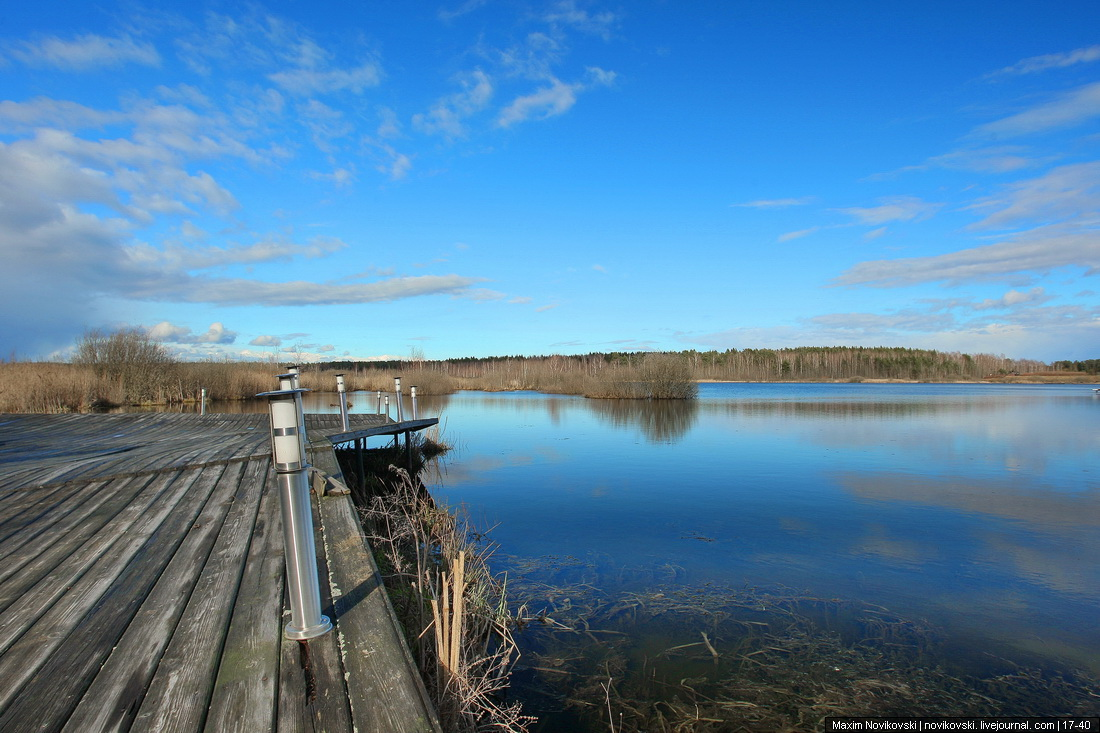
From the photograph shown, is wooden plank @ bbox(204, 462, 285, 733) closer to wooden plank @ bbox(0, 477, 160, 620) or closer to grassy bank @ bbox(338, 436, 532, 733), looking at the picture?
grassy bank @ bbox(338, 436, 532, 733)

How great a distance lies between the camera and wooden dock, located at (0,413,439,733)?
1.66 meters

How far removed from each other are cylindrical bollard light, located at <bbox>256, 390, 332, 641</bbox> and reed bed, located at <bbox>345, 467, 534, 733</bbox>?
533 mm

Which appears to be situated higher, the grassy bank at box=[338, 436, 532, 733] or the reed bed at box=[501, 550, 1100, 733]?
the grassy bank at box=[338, 436, 532, 733]

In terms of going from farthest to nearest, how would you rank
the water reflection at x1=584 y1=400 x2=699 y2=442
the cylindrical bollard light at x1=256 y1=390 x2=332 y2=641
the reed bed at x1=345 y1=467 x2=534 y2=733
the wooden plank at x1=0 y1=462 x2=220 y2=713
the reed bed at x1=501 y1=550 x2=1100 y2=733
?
the water reflection at x1=584 y1=400 x2=699 y2=442, the reed bed at x1=501 y1=550 x2=1100 y2=733, the reed bed at x1=345 y1=467 x2=534 y2=733, the cylindrical bollard light at x1=256 y1=390 x2=332 y2=641, the wooden plank at x1=0 y1=462 x2=220 y2=713

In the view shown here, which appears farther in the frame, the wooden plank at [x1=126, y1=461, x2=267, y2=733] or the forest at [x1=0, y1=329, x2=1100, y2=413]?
the forest at [x1=0, y1=329, x2=1100, y2=413]

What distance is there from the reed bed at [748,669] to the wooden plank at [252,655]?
1440 millimetres

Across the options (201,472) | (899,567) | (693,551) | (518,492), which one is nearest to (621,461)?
(518,492)

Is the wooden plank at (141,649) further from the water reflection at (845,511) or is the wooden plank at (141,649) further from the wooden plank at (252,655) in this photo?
the water reflection at (845,511)

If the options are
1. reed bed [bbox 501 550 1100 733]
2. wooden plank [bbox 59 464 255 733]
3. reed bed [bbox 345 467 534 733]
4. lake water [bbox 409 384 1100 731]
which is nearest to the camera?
wooden plank [bbox 59 464 255 733]

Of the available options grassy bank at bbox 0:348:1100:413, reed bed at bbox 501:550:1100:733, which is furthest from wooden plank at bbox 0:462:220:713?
grassy bank at bbox 0:348:1100:413

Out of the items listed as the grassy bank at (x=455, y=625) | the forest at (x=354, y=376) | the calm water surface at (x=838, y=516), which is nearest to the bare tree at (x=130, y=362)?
the forest at (x=354, y=376)

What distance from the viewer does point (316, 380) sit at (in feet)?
115

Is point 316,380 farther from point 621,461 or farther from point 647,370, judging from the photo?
point 621,461

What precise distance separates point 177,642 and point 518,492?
22.6 ft
